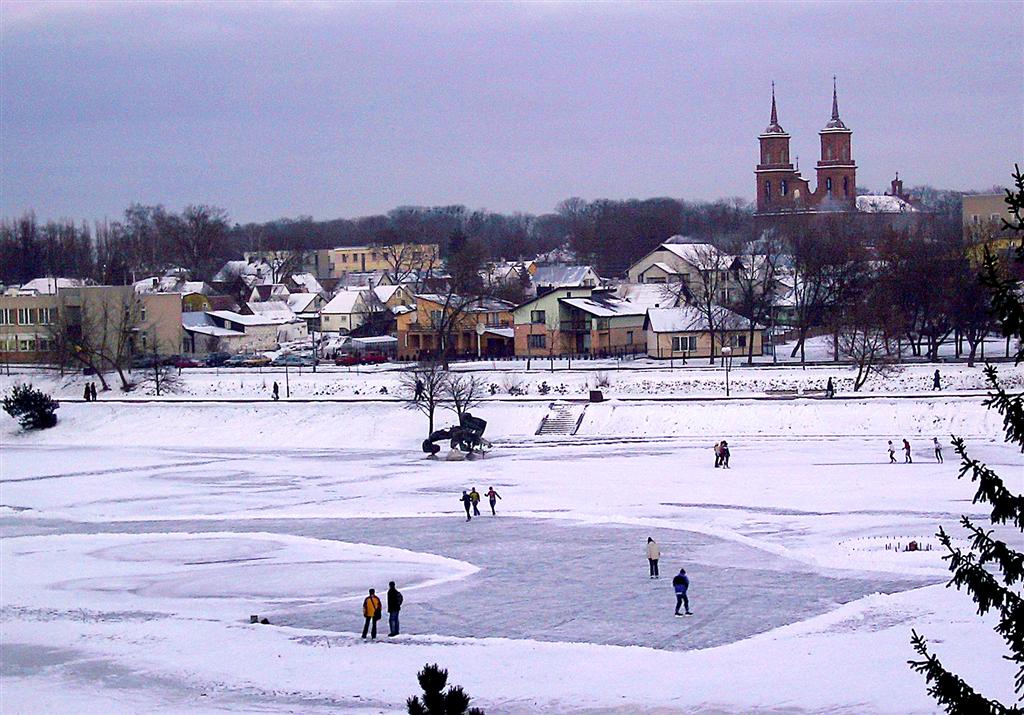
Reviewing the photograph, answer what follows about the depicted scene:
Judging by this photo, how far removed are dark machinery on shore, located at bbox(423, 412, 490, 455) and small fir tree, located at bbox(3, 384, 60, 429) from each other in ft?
65.8

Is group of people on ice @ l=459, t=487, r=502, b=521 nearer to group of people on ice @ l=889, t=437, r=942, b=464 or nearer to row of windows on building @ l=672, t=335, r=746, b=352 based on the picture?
group of people on ice @ l=889, t=437, r=942, b=464

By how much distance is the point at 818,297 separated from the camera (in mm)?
77125

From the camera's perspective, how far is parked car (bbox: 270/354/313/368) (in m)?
75.5

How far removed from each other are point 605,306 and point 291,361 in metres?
18.6

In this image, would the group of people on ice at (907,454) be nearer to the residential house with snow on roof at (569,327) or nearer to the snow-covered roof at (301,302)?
the residential house with snow on roof at (569,327)

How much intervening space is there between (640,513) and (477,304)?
1960 inches

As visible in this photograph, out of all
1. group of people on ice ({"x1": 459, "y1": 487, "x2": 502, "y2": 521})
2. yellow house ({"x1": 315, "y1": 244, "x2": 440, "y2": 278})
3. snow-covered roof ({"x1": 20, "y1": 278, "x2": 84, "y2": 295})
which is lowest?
group of people on ice ({"x1": 459, "y1": 487, "x2": 502, "y2": 521})

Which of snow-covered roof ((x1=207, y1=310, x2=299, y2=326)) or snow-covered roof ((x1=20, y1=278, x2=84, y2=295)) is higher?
snow-covered roof ((x1=20, y1=278, x2=84, y2=295))

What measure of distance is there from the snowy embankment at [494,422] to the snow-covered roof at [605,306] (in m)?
19.3

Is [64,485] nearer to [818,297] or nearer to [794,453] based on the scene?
[794,453]

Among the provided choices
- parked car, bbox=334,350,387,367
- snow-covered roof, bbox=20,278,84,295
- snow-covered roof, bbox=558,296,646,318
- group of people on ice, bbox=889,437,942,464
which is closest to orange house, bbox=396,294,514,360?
parked car, bbox=334,350,387,367

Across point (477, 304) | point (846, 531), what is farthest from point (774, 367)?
point (846, 531)

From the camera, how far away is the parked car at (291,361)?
75500mm

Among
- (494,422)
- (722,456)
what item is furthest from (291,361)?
(722,456)
